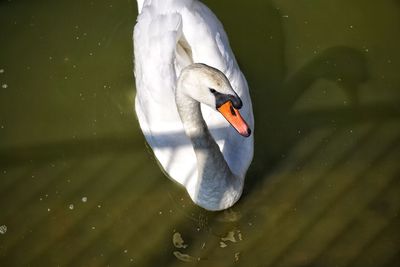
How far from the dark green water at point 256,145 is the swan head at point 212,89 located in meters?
1.03

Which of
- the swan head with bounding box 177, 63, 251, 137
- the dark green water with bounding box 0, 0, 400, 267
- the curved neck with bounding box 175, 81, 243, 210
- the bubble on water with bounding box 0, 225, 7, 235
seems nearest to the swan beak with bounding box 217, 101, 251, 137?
the swan head with bounding box 177, 63, 251, 137

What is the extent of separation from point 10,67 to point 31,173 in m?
0.79

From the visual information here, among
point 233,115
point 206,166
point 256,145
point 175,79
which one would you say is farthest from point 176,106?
point 256,145

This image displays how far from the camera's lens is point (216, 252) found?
3516 mm

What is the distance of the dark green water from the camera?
3.55m

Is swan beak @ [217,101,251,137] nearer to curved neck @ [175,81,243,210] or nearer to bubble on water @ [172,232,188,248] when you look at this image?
curved neck @ [175,81,243,210]

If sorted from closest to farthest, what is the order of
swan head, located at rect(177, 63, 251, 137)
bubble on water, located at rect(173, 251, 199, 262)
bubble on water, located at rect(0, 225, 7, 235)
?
1. swan head, located at rect(177, 63, 251, 137)
2. bubble on water, located at rect(173, 251, 199, 262)
3. bubble on water, located at rect(0, 225, 7, 235)

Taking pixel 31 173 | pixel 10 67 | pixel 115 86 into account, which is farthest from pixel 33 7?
pixel 31 173

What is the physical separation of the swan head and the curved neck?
0.21 ft

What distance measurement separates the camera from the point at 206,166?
3.11 m

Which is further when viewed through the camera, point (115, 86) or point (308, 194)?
point (115, 86)

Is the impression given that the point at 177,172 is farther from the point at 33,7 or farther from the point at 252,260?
the point at 33,7

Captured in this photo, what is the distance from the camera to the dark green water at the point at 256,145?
3547 mm

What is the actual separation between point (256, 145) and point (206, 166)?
75cm
